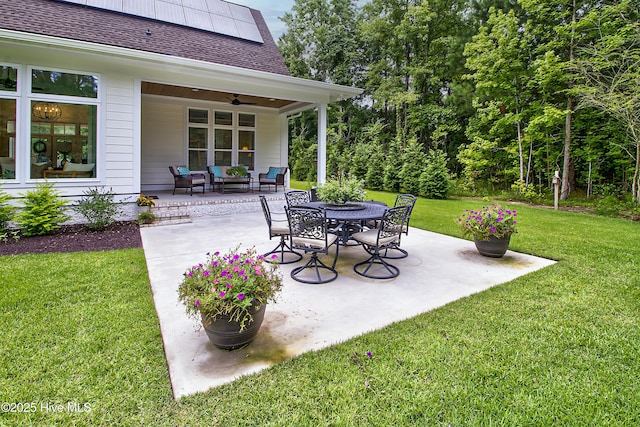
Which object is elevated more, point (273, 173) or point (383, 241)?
point (273, 173)

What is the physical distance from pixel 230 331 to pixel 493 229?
3.67 m

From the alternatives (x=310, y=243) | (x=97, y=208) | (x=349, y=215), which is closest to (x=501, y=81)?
(x=349, y=215)

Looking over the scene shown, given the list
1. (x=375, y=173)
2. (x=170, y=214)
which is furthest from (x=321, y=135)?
(x=375, y=173)

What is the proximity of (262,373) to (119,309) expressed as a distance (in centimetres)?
160

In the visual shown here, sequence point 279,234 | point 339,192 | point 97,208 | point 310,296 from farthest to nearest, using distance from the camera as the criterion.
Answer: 1. point 97,208
2. point 339,192
3. point 279,234
4. point 310,296

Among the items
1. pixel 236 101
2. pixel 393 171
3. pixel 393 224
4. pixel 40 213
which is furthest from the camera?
pixel 393 171

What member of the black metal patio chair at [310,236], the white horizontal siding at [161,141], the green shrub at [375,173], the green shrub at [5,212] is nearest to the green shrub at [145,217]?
the green shrub at [5,212]

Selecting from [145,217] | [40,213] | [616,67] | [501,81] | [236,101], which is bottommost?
[145,217]

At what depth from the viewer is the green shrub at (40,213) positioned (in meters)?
5.40

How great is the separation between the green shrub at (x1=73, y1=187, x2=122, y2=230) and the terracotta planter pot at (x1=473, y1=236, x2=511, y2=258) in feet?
19.9

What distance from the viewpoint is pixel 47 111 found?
237 inches

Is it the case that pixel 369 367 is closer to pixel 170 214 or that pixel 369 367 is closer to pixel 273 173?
pixel 170 214

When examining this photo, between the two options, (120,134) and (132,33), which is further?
(132,33)

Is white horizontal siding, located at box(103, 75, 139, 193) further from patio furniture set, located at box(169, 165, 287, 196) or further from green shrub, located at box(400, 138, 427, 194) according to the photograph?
green shrub, located at box(400, 138, 427, 194)
